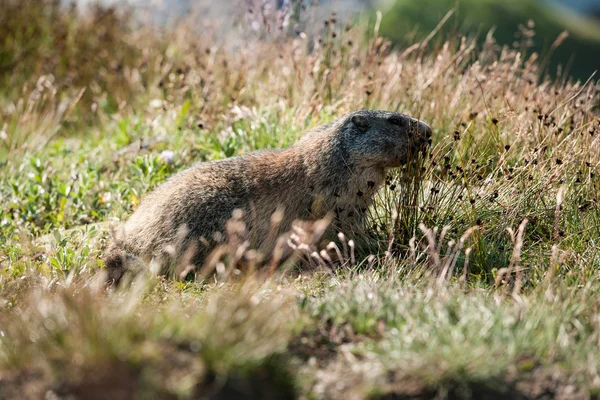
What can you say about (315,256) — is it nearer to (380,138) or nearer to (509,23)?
(380,138)

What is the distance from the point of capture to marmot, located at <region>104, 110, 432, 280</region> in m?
5.48

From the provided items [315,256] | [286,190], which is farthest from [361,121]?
[315,256]

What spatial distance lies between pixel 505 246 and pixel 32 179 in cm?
479

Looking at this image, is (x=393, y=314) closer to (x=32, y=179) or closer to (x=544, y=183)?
(x=544, y=183)

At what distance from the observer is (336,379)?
3404mm

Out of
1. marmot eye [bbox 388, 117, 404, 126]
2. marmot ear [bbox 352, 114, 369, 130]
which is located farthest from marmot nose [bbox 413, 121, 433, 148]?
marmot ear [bbox 352, 114, 369, 130]

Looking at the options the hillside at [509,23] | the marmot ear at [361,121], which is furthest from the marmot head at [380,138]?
the hillside at [509,23]

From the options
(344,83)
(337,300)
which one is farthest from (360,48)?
(337,300)

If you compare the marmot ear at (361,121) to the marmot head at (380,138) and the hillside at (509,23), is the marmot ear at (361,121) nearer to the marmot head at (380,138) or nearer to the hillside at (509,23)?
the marmot head at (380,138)

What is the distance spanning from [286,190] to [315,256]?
1.15 metres

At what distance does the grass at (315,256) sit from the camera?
3264mm

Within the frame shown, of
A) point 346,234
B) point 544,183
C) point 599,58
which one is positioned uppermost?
point 544,183

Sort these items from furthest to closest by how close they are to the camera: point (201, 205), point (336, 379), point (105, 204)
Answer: point (105, 204), point (201, 205), point (336, 379)

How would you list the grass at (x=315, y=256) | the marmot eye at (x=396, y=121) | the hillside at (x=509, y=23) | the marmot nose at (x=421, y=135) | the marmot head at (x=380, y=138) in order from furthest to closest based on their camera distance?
the hillside at (x=509, y=23)
the marmot eye at (x=396, y=121)
the marmot head at (x=380, y=138)
the marmot nose at (x=421, y=135)
the grass at (x=315, y=256)
